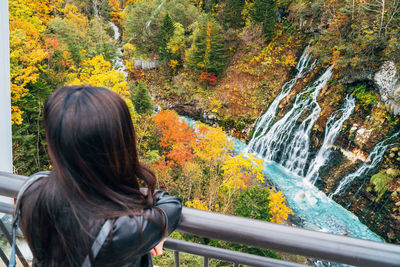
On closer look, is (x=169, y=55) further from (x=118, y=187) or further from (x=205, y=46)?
(x=118, y=187)

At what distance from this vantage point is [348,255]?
0.68 metres

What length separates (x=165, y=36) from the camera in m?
15.8

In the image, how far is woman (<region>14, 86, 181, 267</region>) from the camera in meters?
0.59

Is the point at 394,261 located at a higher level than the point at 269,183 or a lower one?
higher

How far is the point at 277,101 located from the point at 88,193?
1299cm

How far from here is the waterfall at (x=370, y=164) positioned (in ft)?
27.8

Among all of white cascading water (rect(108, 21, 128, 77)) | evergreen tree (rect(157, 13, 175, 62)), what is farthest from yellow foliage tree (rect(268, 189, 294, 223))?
white cascading water (rect(108, 21, 128, 77))

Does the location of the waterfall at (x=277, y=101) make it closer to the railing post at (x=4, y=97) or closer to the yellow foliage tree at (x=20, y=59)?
the yellow foliage tree at (x=20, y=59)

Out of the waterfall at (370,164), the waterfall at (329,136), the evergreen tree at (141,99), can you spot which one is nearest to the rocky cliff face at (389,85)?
the waterfall at (370,164)

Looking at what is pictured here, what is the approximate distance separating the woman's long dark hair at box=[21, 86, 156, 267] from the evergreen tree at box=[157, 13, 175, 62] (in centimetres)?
1623

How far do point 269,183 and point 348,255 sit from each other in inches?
372

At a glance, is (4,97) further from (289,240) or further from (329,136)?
(329,136)

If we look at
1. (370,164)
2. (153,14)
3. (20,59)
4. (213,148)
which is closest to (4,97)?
(20,59)

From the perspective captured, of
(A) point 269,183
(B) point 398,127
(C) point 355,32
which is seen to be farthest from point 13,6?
(B) point 398,127
